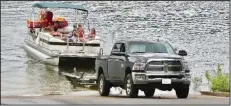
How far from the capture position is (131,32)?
2456 inches

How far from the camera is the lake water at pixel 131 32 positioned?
3097 centimetres

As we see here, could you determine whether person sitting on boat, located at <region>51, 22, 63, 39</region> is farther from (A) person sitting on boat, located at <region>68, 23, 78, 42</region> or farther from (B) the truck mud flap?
(B) the truck mud flap

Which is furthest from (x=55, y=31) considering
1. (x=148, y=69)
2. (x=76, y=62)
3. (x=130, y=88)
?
(x=148, y=69)

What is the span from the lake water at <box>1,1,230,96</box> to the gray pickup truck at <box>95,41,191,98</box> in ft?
19.9

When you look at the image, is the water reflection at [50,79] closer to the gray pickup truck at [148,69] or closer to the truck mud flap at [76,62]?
the truck mud flap at [76,62]

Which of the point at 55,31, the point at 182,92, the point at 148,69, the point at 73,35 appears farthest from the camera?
the point at 55,31

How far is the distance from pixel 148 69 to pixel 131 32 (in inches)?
1759

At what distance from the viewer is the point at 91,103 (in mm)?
15914

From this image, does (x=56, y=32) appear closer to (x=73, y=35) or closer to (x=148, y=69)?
(x=73, y=35)

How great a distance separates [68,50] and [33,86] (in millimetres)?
10539

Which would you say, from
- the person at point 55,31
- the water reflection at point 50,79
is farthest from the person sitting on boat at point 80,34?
the water reflection at point 50,79

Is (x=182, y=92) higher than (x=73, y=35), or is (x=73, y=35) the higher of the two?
(x=73, y=35)

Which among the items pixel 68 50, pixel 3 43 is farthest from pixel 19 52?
pixel 68 50

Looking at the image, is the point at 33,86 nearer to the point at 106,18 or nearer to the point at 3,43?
the point at 3,43
